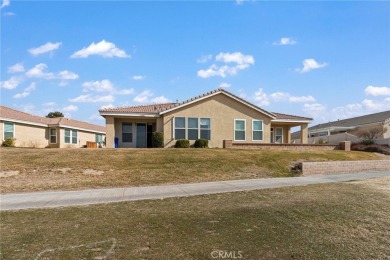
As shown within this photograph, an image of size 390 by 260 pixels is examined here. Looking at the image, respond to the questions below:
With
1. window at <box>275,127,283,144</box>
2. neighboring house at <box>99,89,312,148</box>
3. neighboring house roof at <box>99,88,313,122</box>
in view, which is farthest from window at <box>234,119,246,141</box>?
window at <box>275,127,283,144</box>

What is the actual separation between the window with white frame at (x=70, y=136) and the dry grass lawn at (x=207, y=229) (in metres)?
28.6

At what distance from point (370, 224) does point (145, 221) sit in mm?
4668

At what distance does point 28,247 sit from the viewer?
206 inches

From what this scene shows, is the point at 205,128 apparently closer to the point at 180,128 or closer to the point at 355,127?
the point at 180,128

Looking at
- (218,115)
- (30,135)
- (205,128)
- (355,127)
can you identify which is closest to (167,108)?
(205,128)

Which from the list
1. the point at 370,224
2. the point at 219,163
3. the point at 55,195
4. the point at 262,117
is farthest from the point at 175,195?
the point at 262,117

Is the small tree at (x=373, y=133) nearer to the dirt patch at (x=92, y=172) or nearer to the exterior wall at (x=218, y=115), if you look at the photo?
the exterior wall at (x=218, y=115)

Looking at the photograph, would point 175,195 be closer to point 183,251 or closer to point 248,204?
point 248,204

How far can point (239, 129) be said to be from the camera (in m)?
25.5

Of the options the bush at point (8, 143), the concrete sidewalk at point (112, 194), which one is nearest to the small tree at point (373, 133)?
the concrete sidewalk at point (112, 194)

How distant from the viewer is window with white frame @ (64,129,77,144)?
3488 centimetres

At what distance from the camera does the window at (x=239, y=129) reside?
2541cm

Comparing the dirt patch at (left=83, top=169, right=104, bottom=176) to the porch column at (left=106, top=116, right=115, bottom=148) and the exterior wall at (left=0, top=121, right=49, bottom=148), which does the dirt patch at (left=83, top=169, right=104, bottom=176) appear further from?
the exterior wall at (left=0, top=121, right=49, bottom=148)

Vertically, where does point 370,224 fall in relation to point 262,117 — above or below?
below
